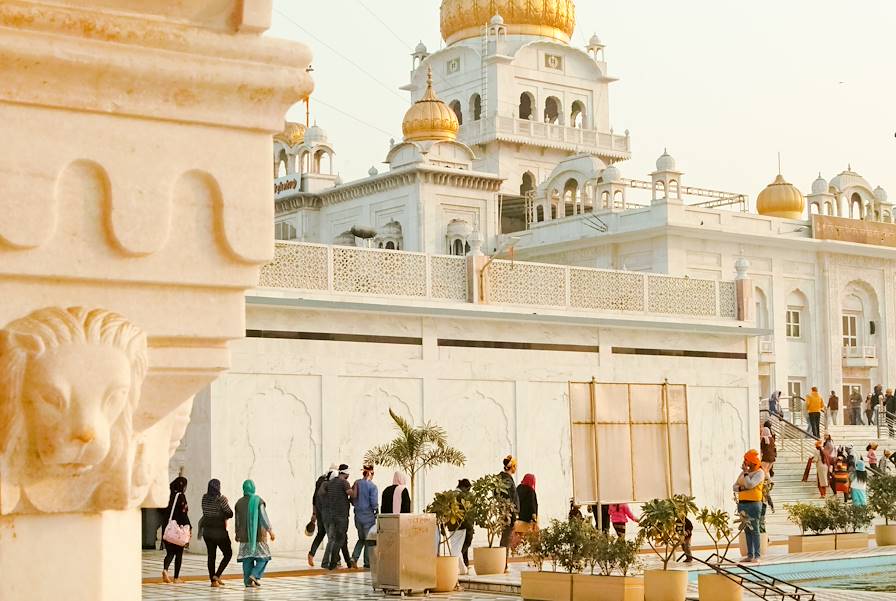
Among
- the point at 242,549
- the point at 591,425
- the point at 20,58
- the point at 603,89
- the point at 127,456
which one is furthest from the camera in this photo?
the point at 603,89

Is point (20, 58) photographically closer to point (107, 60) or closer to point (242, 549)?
point (107, 60)

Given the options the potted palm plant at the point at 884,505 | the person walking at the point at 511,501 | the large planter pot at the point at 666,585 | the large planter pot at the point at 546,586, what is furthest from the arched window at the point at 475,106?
the large planter pot at the point at 666,585

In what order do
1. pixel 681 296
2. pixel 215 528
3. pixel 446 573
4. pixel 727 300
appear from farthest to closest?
pixel 727 300 < pixel 681 296 < pixel 215 528 < pixel 446 573

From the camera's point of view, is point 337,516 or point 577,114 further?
point 577,114

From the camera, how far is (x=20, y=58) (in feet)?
6.41

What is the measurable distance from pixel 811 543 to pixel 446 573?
5170mm

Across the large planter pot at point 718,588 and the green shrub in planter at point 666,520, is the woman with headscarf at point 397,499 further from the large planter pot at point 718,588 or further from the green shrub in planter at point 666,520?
the large planter pot at point 718,588

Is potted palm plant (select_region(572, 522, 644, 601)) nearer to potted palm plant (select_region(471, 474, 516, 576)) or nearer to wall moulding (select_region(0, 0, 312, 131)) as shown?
potted palm plant (select_region(471, 474, 516, 576))

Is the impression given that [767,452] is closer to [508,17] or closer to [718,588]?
[718,588]

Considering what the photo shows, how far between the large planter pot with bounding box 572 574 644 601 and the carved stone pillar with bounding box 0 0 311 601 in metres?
9.62

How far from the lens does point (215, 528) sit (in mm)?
13477

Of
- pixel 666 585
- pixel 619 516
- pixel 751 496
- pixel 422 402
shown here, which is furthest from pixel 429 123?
pixel 666 585

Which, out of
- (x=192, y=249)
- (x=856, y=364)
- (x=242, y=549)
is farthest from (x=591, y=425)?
(x=856, y=364)

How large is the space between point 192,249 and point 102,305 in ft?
0.55
